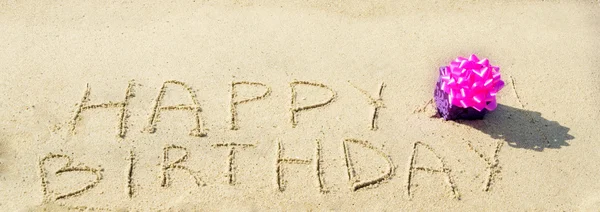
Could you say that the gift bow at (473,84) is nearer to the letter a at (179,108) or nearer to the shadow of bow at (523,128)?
the shadow of bow at (523,128)

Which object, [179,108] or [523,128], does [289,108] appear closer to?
[179,108]

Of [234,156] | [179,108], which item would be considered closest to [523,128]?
[234,156]

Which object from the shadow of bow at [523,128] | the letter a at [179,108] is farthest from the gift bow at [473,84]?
the letter a at [179,108]

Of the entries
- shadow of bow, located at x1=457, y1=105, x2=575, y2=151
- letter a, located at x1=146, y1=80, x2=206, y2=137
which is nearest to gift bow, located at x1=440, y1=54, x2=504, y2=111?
shadow of bow, located at x1=457, y1=105, x2=575, y2=151

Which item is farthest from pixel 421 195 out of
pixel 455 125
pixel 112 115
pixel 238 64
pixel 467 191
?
pixel 112 115

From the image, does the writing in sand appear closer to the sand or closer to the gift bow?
the sand

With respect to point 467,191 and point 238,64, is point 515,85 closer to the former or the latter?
point 467,191
